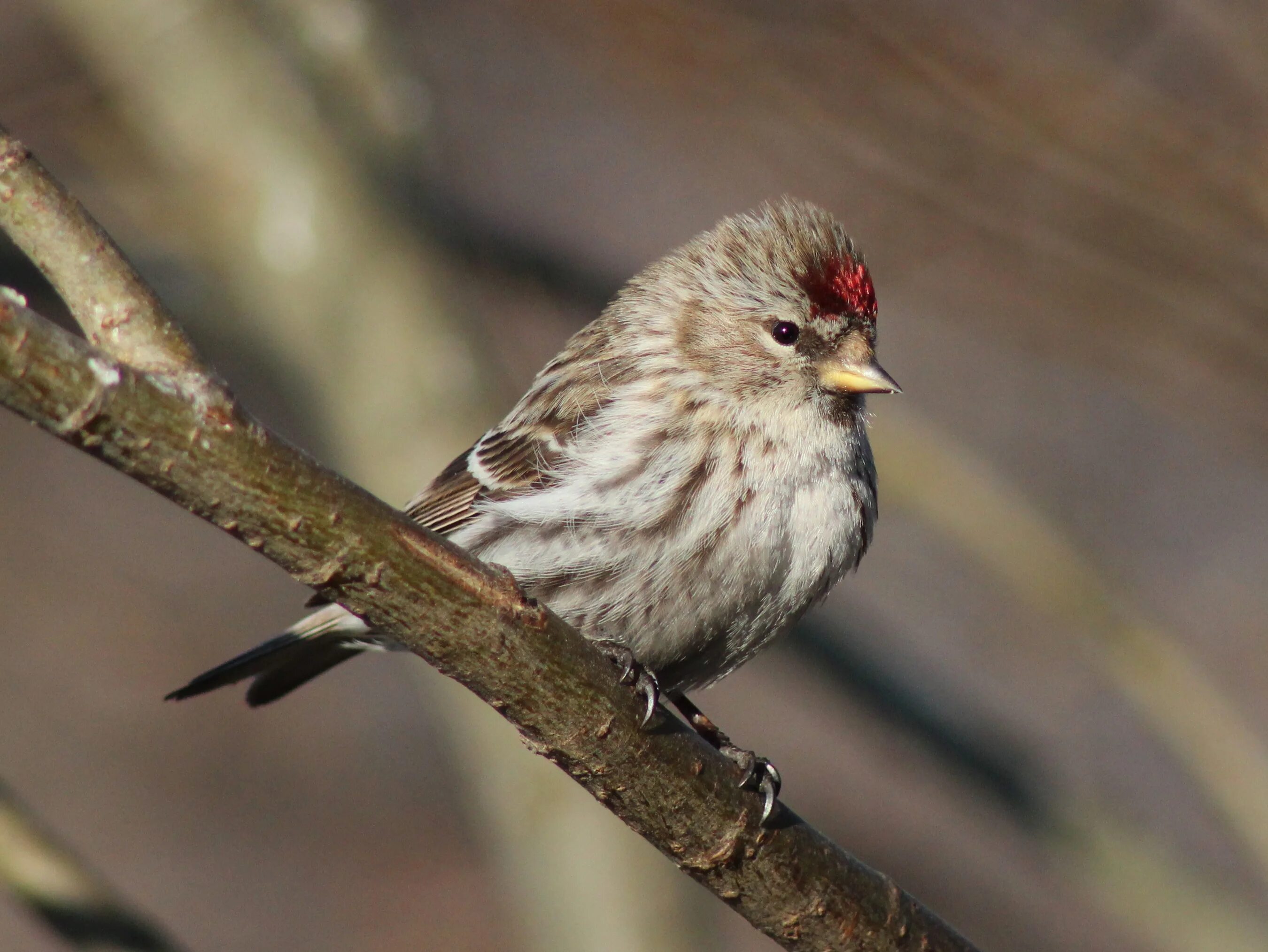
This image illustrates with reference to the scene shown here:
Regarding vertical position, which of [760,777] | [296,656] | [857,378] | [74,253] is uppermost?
[857,378]

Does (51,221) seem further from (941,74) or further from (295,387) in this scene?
(941,74)

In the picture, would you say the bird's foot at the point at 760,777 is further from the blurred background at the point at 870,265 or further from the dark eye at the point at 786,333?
the blurred background at the point at 870,265

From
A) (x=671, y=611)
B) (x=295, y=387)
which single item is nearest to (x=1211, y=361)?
(x=671, y=611)

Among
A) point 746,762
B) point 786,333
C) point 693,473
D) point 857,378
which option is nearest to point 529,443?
point 693,473

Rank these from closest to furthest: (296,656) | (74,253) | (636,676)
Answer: (74,253) → (636,676) → (296,656)

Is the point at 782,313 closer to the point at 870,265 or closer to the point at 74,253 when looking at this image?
the point at 870,265

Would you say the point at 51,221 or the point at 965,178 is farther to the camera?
the point at 965,178

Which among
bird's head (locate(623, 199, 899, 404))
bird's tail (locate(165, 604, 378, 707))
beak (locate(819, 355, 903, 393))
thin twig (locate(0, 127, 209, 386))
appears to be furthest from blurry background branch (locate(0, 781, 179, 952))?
beak (locate(819, 355, 903, 393))
